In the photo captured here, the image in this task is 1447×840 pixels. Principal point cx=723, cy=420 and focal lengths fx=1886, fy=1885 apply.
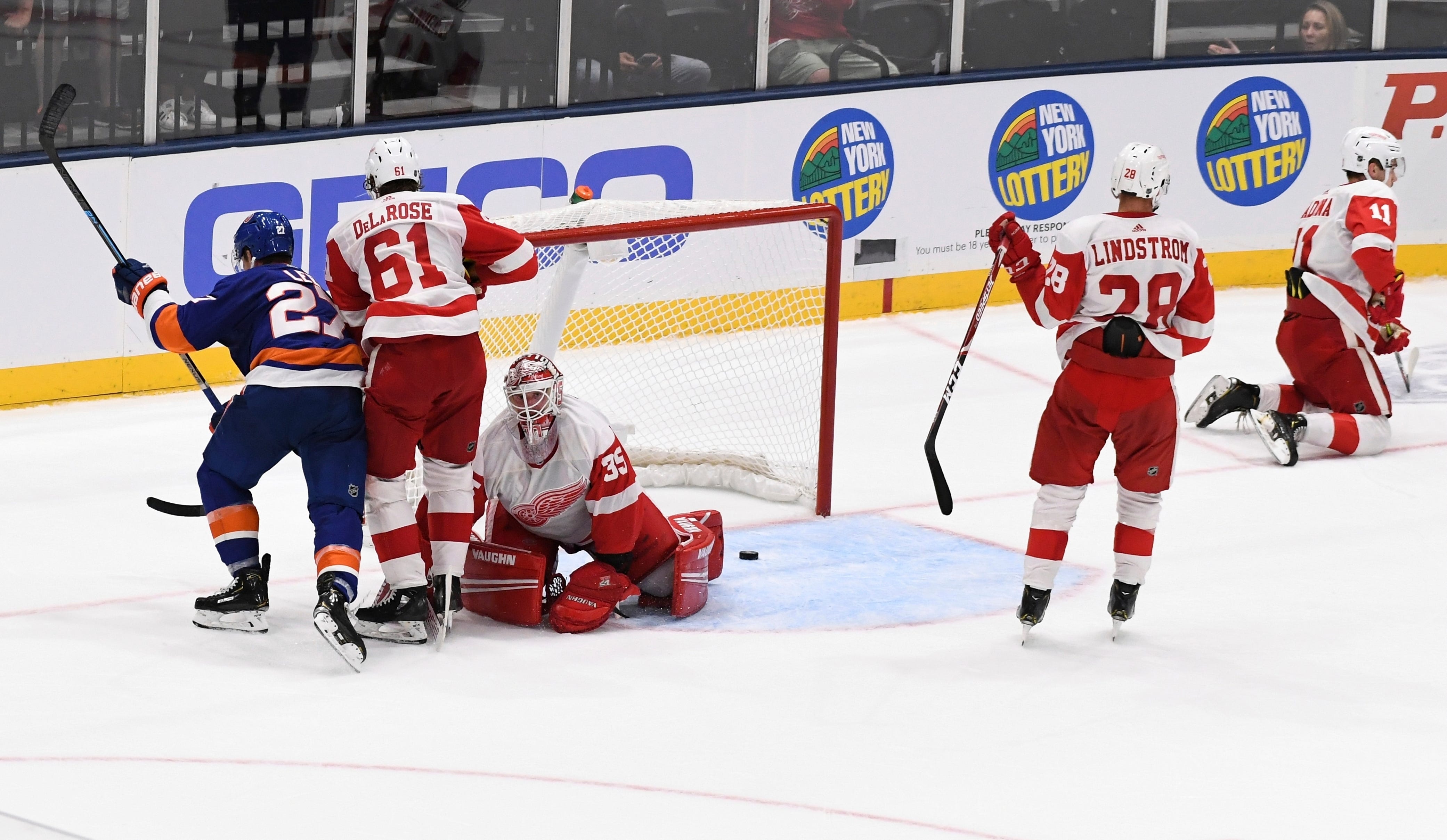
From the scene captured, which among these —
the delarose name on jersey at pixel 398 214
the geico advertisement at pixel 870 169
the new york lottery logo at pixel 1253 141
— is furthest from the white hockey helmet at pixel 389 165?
the new york lottery logo at pixel 1253 141

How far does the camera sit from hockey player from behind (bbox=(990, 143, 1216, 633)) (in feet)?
14.7

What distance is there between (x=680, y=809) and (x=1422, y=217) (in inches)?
266

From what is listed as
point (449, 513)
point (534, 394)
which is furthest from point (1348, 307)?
point (449, 513)

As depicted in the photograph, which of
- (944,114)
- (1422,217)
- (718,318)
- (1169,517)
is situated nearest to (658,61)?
(944,114)

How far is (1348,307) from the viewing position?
21.4 ft

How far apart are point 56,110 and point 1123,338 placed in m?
2.92

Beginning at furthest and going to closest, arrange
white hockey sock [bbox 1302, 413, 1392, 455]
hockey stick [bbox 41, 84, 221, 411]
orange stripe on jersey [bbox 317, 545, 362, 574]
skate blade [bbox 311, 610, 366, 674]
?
white hockey sock [bbox 1302, 413, 1392, 455] < hockey stick [bbox 41, 84, 221, 411] < orange stripe on jersey [bbox 317, 545, 362, 574] < skate blade [bbox 311, 610, 366, 674]

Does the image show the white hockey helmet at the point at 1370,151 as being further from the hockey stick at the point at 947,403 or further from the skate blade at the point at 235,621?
the skate blade at the point at 235,621

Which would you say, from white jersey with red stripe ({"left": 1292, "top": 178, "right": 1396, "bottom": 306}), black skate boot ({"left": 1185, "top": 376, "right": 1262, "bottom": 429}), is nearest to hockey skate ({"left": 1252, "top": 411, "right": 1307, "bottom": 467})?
black skate boot ({"left": 1185, "top": 376, "right": 1262, "bottom": 429})

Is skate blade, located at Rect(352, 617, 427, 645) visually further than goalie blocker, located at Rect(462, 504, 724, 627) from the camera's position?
No

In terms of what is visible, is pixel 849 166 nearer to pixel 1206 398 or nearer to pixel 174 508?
pixel 1206 398

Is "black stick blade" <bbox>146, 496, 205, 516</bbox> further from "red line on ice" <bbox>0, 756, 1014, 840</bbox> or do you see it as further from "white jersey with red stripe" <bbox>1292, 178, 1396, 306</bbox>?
"white jersey with red stripe" <bbox>1292, 178, 1396, 306</bbox>

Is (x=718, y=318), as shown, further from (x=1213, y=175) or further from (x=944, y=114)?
(x=1213, y=175)

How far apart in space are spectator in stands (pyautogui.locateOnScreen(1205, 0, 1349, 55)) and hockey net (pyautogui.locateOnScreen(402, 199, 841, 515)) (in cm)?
363
